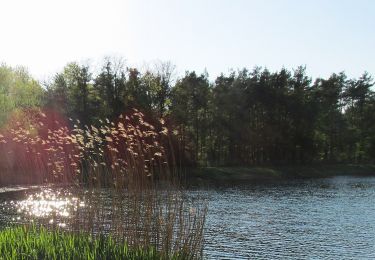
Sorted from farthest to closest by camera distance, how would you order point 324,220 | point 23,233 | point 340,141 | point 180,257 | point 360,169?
point 340,141
point 360,169
point 324,220
point 23,233
point 180,257

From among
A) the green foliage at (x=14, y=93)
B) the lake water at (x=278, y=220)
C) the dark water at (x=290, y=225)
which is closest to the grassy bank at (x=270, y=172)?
the lake water at (x=278, y=220)

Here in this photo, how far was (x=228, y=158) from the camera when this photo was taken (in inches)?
3167

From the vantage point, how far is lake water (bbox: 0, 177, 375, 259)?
757 inches

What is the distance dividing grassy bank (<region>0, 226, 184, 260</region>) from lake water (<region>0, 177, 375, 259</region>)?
1193mm

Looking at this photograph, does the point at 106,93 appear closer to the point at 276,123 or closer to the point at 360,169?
the point at 276,123

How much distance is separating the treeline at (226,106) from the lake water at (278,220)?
31.4m

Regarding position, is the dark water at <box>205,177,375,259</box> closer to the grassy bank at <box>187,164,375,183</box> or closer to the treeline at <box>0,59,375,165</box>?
the grassy bank at <box>187,164,375,183</box>

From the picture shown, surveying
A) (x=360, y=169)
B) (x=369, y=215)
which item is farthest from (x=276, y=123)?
(x=369, y=215)

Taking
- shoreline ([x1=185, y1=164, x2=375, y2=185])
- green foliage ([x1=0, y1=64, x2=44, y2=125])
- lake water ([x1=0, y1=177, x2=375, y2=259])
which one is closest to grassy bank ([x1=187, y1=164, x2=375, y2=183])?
shoreline ([x1=185, y1=164, x2=375, y2=185])

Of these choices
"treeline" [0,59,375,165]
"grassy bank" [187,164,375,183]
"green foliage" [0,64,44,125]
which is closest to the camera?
"green foliage" [0,64,44,125]

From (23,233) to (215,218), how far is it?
56.1 ft

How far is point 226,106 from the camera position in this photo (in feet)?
248

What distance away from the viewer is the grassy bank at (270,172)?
60.8 meters

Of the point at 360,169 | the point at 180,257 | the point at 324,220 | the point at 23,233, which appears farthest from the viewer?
the point at 360,169
